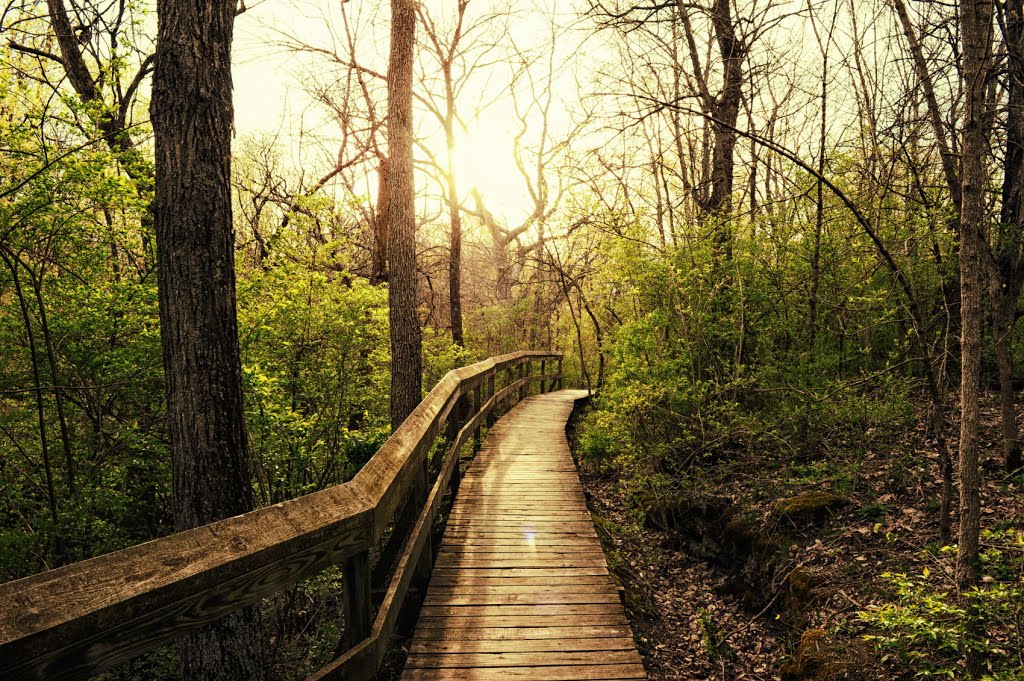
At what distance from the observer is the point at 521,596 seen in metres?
4.09

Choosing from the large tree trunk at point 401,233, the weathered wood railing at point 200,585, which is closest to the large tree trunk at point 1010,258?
the weathered wood railing at point 200,585

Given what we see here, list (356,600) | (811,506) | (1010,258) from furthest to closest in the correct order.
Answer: (1010,258) < (811,506) < (356,600)

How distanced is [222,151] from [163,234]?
71 cm

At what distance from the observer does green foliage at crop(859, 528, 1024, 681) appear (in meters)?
2.66

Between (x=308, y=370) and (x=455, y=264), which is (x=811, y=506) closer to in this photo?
(x=308, y=370)

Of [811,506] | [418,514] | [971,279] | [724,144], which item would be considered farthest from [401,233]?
[971,279]

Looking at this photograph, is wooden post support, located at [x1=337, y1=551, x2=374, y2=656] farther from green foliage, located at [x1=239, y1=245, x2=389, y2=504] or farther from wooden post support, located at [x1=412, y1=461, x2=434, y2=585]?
green foliage, located at [x1=239, y1=245, x2=389, y2=504]

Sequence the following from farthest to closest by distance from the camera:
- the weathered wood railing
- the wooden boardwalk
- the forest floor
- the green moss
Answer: the green moss < the forest floor < the wooden boardwalk < the weathered wood railing

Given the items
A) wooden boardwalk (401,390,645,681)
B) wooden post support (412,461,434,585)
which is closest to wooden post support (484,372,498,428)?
wooden boardwalk (401,390,645,681)

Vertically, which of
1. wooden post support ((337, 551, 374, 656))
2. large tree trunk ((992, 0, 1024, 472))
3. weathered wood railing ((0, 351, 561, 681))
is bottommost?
wooden post support ((337, 551, 374, 656))

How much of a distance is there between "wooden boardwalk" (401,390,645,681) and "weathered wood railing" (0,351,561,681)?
2.71ft

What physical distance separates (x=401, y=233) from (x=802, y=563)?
20.7ft

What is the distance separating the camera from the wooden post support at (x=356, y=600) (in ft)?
7.37

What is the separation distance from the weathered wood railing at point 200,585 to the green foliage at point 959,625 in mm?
2718
